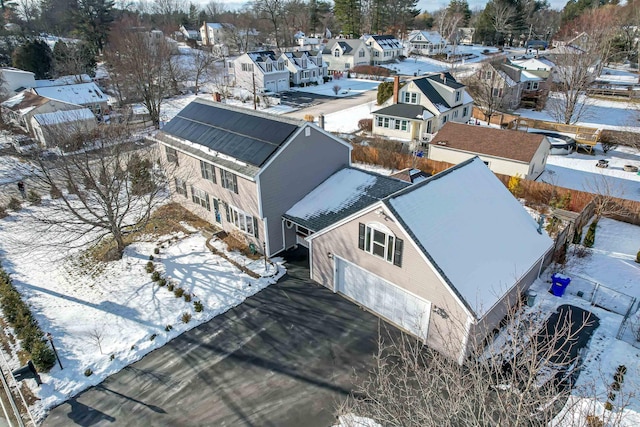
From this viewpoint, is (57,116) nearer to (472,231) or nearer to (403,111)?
(403,111)

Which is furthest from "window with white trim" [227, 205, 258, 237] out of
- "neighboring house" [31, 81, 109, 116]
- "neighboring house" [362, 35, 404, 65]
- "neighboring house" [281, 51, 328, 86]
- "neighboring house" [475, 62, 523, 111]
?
"neighboring house" [362, 35, 404, 65]

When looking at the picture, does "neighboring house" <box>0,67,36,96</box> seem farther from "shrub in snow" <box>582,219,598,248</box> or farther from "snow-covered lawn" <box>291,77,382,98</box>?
"shrub in snow" <box>582,219,598,248</box>

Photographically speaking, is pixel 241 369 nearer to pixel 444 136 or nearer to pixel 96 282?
pixel 96 282

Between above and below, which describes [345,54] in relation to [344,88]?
above

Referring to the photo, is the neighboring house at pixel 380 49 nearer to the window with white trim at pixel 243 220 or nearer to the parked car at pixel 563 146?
the parked car at pixel 563 146

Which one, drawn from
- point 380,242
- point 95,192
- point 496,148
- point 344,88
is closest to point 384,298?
point 380,242
